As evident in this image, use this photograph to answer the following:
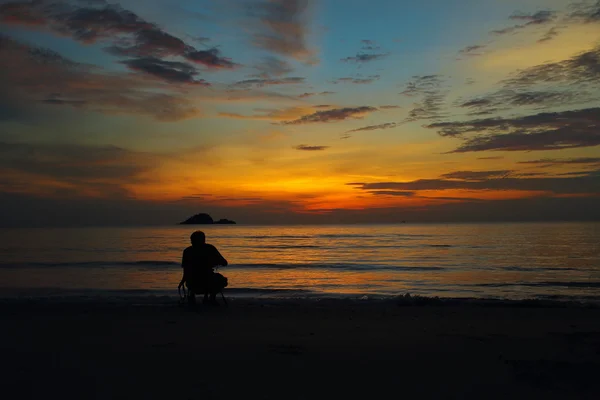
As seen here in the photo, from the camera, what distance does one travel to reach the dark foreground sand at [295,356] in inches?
186

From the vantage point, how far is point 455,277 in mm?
23031

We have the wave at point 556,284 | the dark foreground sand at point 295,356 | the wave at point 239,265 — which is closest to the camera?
the dark foreground sand at point 295,356

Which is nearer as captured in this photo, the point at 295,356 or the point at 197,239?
the point at 295,356

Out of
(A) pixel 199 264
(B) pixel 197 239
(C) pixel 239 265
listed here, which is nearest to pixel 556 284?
(A) pixel 199 264

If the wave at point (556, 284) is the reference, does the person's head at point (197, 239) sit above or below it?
above

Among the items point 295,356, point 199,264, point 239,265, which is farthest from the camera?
point 239,265

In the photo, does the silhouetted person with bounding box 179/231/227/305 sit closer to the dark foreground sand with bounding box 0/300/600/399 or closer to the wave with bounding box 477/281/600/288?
the dark foreground sand with bounding box 0/300/600/399

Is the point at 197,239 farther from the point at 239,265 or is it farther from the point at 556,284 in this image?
the point at 239,265

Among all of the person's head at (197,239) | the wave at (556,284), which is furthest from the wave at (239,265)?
the person's head at (197,239)

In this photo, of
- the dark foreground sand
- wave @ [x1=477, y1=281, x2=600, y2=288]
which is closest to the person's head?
the dark foreground sand

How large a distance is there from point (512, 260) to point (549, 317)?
22.8m

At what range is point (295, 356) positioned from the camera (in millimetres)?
5891

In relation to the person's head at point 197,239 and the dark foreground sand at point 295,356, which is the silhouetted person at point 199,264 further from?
the dark foreground sand at point 295,356

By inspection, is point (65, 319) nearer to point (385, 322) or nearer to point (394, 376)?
point (385, 322)
